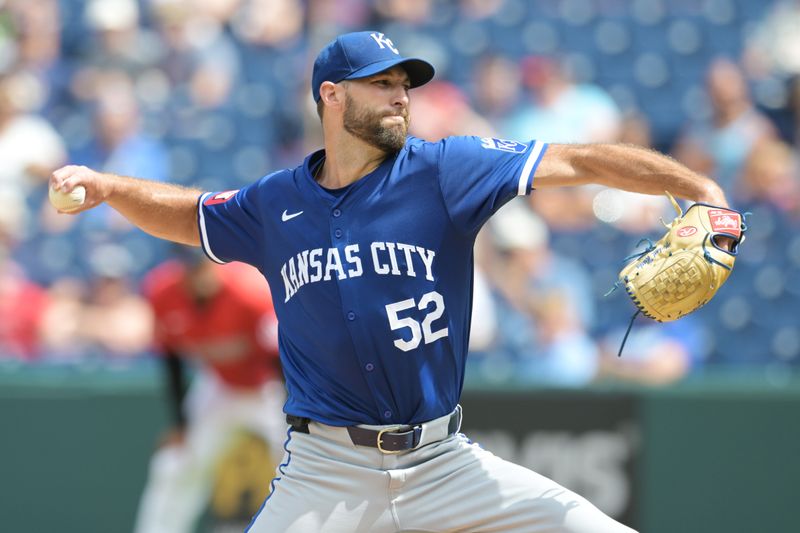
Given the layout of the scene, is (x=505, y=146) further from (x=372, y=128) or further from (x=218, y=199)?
(x=218, y=199)

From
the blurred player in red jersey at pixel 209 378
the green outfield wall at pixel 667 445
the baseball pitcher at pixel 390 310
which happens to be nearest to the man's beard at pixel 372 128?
the baseball pitcher at pixel 390 310

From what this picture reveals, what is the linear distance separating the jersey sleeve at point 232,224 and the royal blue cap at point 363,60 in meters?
0.54

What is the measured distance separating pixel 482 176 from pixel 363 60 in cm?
60

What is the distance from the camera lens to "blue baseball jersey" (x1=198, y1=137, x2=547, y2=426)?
4207 mm

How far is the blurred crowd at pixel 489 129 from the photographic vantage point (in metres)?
8.77

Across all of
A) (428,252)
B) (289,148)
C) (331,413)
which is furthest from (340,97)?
(289,148)

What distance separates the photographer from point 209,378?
311 inches

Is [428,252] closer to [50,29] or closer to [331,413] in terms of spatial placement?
[331,413]

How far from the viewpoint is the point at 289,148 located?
10.0 meters

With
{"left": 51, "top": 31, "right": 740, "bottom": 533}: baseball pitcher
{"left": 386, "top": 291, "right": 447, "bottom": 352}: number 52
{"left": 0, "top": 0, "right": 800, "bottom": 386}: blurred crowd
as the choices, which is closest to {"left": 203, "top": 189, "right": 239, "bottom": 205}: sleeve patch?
{"left": 51, "top": 31, "right": 740, "bottom": 533}: baseball pitcher

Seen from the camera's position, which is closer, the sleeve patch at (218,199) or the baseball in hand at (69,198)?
the baseball in hand at (69,198)

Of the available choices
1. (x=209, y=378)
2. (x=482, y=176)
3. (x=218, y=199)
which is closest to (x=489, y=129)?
(x=209, y=378)

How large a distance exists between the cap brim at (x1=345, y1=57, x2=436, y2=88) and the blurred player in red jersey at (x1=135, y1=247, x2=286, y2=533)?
3.29 metres

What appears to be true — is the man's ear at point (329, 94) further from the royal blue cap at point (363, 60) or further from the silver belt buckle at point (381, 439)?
the silver belt buckle at point (381, 439)
